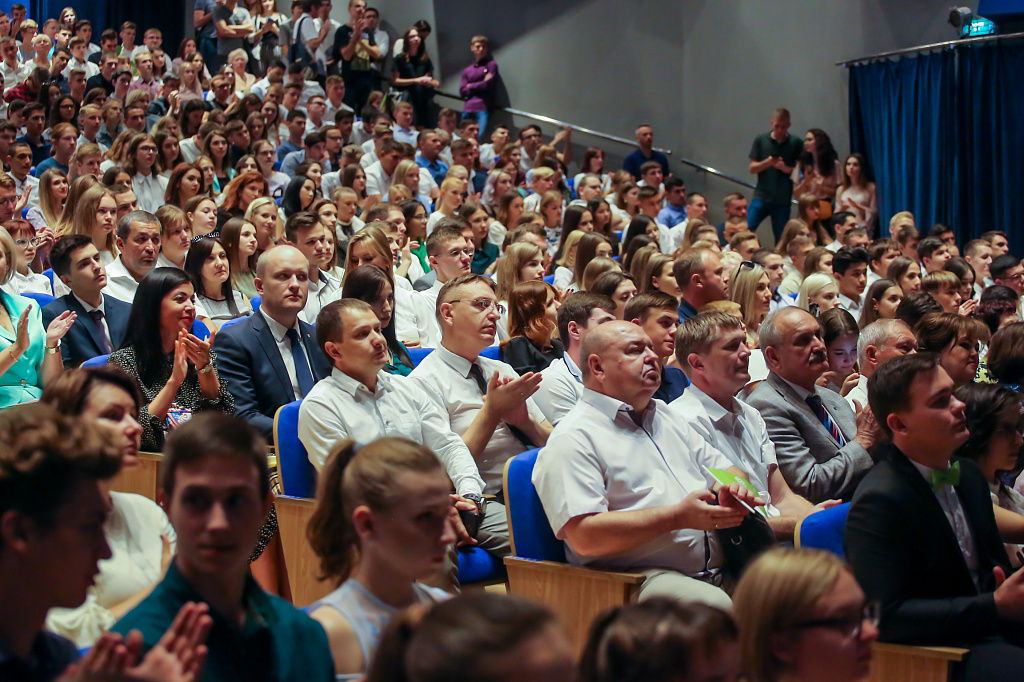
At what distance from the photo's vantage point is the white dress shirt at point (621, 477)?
249 cm

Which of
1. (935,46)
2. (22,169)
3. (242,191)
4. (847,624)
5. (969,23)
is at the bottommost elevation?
(847,624)

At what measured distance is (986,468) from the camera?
2758mm

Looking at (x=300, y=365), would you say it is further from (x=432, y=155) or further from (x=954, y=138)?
(x=954, y=138)

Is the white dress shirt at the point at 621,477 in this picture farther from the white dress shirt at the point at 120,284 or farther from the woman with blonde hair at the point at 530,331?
the white dress shirt at the point at 120,284

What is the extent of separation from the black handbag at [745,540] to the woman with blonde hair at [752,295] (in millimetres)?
2404

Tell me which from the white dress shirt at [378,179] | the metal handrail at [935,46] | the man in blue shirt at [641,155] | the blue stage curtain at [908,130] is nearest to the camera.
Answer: the white dress shirt at [378,179]

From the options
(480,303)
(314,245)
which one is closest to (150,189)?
(314,245)

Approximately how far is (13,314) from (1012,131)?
27.1 ft

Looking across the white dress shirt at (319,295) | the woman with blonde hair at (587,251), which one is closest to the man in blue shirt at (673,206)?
the woman with blonde hair at (587,251)

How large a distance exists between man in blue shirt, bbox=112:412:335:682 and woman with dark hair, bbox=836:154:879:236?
28.5ft

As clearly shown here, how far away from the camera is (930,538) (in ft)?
6.98

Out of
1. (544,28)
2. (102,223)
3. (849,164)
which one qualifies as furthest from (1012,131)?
(102,223)

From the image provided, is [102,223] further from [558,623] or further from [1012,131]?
[1012,131]

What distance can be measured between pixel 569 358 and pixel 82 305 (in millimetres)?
1938
